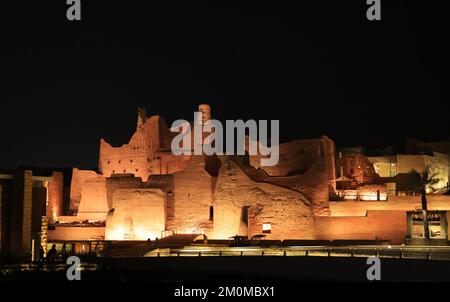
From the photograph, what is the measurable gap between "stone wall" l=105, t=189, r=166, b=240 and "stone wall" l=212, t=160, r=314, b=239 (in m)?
3.86

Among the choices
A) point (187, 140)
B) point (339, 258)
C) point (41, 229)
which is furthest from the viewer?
point (187, 140)

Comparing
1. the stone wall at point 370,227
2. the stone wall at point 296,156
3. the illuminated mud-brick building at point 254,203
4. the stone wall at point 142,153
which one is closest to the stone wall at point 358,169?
the illuminated mud-brick building at point 254,203

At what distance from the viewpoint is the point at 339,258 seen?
85.0ft

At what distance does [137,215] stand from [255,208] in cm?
781

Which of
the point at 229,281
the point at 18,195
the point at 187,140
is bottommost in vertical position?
the point at 229,281

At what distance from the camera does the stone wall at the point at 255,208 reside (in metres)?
37.4

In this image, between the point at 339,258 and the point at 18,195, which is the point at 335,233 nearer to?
the point at 339,258

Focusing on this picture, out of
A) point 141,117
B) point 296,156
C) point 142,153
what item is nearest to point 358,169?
point 296,156

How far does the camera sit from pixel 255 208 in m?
38.2

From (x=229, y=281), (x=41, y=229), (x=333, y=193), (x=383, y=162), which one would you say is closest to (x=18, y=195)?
(x=41, y=229)

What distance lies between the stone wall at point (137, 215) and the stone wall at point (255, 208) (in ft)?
12.7

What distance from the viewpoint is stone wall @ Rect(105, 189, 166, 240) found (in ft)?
135
